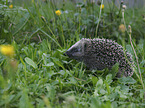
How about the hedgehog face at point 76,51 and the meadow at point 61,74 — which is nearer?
the meadow at point 61,74

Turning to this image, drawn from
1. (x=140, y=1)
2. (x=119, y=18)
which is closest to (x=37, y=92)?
(x=119, y=18)

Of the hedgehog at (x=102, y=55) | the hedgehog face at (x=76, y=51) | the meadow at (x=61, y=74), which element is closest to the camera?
the meadow at (x=61, y=74)

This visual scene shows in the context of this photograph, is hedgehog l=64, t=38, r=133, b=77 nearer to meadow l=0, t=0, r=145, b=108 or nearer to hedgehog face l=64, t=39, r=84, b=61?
hedgehog face l=64, t=39, r=84, b=61

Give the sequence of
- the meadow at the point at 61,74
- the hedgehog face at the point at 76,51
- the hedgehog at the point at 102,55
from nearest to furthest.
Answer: the meadow at the point at 61,74
the hedgehog at the point at 102,55
the hedgehog face at the point at 76,51

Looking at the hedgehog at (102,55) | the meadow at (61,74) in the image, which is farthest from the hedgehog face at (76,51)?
the meadow at (61,74)

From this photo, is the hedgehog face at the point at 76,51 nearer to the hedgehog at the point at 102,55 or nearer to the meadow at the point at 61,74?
the hedgehog at the point at 102,55

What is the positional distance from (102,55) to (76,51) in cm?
46

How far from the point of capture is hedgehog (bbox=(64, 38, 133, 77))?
9.20ft

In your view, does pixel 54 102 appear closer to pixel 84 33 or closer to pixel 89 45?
pixel 89 45

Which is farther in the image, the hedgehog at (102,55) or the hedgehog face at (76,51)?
the hedgehog face at (76,51)

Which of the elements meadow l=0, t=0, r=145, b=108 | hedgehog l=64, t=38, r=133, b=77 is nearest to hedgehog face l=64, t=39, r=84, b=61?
hedgehog l=64, t=38, r=133, b=77

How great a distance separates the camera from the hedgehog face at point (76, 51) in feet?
9.62

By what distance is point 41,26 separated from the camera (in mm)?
3885

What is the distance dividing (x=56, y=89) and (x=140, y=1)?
5.58 m
